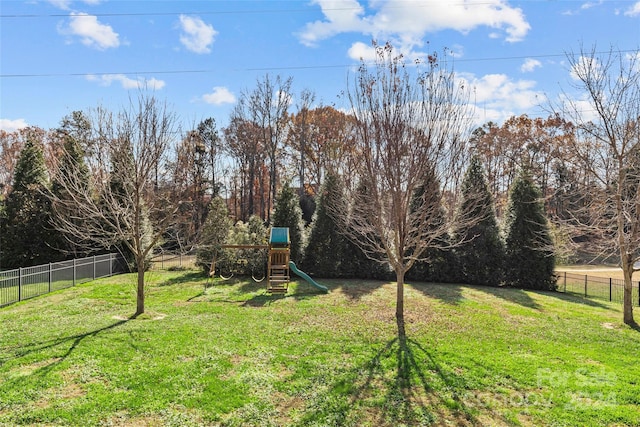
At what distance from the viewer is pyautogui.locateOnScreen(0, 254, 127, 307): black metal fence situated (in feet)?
32.2

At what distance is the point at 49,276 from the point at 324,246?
374 inches

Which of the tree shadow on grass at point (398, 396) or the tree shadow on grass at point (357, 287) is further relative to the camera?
the tree shadow on grass at point (357, 287)

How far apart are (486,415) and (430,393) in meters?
0.74

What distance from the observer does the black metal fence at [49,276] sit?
32.2 ft

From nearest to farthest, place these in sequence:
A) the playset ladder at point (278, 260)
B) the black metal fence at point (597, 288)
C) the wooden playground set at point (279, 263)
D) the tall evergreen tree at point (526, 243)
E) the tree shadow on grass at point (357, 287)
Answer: the tree shadow on grass at point (357, 287), the playset ladder at point (278, 260), the wooden playground set at point (279, 263), the black metal fence at point (597, 288), the tall evergreen tree at point (526, 243)

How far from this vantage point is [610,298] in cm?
A: 1307

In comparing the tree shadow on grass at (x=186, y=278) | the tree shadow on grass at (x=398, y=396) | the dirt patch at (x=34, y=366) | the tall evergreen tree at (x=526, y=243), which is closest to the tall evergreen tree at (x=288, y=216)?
the tree shadow on grass at (x=186, y=278)

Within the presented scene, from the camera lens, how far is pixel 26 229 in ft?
52.0

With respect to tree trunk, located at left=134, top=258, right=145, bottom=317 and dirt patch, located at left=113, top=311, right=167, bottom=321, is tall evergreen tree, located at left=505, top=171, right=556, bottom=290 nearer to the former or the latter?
dirt patch, located at left=113, top=311, right=167, bottom=321

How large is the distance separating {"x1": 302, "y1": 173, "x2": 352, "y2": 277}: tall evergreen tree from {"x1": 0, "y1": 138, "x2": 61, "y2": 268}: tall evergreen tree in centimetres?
1101

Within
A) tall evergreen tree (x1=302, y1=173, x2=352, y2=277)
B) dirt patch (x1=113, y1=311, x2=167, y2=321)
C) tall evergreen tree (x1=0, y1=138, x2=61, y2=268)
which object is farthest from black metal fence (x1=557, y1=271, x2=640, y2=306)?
tall evergreen tree (x1=0, y1=138, x2=61, y2=268)

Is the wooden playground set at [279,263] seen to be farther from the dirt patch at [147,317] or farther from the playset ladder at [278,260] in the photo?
the dirt patch at [147,317]

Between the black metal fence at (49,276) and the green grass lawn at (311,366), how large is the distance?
1.00 m

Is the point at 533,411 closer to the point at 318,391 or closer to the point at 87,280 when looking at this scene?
the point at 318,391
